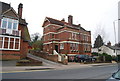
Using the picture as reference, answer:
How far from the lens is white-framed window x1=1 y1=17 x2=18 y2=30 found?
20.9 m

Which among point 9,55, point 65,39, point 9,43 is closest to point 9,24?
point 9,43

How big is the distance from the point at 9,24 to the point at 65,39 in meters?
14.5

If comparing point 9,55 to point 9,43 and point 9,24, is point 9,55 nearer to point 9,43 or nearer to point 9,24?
point 9,43

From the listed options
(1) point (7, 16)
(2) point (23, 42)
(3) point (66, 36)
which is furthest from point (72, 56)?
(1) point (7, 16)

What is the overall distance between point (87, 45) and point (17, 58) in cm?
2252

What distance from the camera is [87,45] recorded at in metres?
36.7

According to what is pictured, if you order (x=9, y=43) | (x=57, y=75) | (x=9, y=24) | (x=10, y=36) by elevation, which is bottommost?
(x=57, y=75)

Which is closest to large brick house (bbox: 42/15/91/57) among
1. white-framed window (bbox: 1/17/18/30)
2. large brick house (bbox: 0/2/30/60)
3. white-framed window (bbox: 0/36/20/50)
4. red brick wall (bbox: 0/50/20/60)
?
large brick house (bbox: 0/2/30/60)

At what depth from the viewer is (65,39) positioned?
101 feet

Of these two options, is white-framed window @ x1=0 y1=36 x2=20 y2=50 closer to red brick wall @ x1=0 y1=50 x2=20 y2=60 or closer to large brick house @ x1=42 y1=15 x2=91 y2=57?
red brick wall @ x1=0 y1=50 x2=20 y2=60

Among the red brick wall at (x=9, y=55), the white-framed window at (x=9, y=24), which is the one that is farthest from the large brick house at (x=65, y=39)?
the white-framed window at (x=9, y=24)

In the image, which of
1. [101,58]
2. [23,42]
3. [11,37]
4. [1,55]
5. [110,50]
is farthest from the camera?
[110,50]

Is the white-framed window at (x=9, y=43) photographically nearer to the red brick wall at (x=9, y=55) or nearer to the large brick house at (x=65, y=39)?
the red brick wall at (x=9, y=55)

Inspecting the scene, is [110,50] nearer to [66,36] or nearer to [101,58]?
[101,58]
